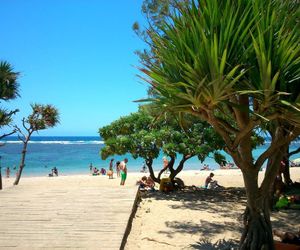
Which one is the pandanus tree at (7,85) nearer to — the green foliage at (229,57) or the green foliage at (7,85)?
the green foliage at (7,85)

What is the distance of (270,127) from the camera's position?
6133mm

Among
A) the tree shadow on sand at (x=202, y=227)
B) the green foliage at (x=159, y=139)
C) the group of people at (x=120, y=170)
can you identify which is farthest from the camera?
the group of people at (x=120, y=170)

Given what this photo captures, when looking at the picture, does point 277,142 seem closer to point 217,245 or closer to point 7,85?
point 217,245

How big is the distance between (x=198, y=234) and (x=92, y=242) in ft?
7.85

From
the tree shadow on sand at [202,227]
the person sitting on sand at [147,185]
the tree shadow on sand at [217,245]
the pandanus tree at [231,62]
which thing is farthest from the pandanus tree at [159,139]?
the pandanus tree at [231,62]

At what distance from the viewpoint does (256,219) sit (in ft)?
17.0

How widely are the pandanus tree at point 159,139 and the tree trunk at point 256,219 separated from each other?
6.95 metres

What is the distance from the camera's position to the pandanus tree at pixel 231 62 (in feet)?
12.9

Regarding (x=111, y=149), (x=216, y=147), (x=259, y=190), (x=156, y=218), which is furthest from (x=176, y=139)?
(x=259, y=190)

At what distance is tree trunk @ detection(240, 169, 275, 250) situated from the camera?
16.7ft

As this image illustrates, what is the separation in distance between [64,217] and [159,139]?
585 cm

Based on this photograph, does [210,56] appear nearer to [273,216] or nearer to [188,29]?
[188,29]

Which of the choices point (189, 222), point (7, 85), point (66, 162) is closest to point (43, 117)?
point (7, 85)

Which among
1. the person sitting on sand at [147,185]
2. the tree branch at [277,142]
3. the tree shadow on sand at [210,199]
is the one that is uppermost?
the tree branch at [277,142]
